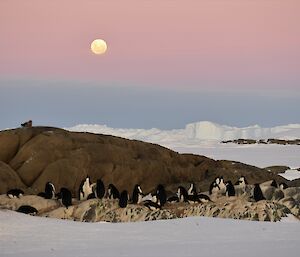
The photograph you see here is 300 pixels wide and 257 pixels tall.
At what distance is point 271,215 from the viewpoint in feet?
48.4

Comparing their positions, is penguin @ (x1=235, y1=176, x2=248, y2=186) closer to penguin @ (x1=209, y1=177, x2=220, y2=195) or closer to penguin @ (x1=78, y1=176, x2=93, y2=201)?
penguin @ (x1=209, y1=177, x2=220, y2=195)

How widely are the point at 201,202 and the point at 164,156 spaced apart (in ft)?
28.2

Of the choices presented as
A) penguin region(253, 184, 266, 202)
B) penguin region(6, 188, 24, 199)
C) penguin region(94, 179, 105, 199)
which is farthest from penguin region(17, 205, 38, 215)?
penguin region(253, 184, 266, 202)

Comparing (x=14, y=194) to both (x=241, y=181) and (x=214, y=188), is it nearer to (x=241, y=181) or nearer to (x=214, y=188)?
(x=214, y=188)

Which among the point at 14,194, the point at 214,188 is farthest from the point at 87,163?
the point at 214,188

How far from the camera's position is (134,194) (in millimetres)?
20531

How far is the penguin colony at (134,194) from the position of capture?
16.4 m

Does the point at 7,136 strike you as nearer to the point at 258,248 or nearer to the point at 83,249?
the point at 83,249

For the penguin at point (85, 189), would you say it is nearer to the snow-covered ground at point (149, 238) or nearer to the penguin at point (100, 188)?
the penguin at point (100, 188)

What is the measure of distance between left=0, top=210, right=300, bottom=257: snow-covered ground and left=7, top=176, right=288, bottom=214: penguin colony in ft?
9.81

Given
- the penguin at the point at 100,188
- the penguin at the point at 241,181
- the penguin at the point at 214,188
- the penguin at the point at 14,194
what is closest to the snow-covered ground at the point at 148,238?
the penguin at the point at 14,194

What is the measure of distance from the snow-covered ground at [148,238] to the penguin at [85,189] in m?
6.72

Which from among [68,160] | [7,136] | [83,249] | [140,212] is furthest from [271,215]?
[7,136]

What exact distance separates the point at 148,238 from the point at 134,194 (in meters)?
9.36
